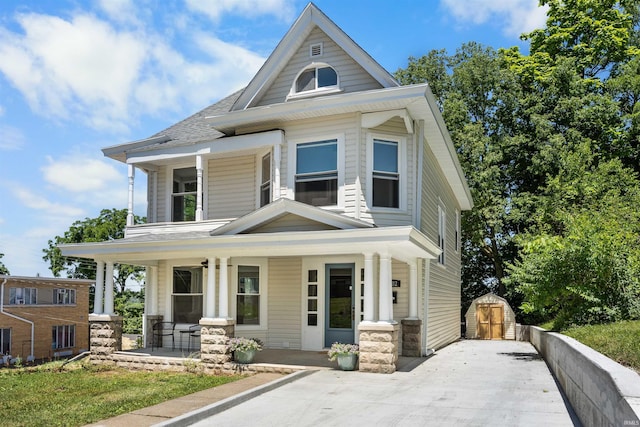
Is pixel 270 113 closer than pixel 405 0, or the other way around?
pixel 270 113

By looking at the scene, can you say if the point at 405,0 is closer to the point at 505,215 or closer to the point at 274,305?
the point at 274,305

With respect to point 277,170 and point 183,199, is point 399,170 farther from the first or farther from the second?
point 183,199

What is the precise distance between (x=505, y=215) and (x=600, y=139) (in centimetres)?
573

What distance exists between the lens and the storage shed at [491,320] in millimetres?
23189

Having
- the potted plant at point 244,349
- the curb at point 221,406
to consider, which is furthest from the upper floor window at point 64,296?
the curb at point 221,406

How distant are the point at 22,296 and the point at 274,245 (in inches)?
1012

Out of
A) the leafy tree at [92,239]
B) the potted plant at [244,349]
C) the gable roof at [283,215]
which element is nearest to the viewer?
the gable roof at [283,215]

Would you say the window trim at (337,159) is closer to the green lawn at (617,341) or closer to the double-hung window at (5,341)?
the green lawn at (617,341)

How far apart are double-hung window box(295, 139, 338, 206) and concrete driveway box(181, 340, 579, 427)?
428 cm

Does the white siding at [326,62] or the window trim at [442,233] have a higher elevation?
the white siding at [326,62]

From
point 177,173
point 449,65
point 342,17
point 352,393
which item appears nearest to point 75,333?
point 177,173

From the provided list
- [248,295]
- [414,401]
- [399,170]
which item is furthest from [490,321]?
[414,401]

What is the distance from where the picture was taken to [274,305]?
14852 millimetres

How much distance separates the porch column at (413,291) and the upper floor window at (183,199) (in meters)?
6.49
